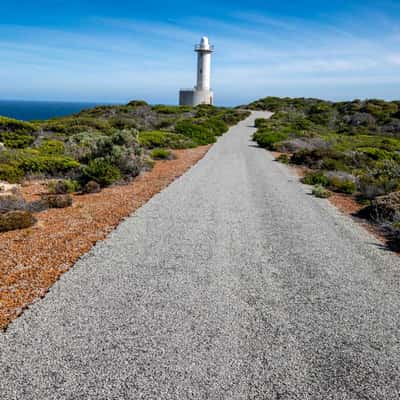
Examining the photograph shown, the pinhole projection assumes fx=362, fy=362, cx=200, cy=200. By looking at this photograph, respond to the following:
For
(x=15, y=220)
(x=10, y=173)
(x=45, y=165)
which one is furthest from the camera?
(x=45, y=165)

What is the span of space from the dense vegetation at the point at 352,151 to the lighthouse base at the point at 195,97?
53.5 ft

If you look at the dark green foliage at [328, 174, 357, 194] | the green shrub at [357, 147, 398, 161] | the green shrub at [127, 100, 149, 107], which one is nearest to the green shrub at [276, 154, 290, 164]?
the green shrub at [357, 147, 398, 161]

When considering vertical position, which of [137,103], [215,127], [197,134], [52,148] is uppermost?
[137,103]

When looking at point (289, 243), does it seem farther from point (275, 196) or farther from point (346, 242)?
point (275, 196)

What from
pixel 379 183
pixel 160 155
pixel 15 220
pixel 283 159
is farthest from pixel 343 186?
pixel 15 220

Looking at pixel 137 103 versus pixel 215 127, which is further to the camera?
pixel 137 103

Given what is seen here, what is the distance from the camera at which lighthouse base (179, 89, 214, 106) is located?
5847 centimetres

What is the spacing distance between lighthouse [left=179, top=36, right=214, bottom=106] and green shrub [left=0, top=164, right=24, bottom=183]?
4900 cm

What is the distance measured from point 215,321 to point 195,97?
57.2 metres

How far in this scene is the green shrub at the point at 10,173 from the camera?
37.9 feet

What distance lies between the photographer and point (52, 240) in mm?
6512

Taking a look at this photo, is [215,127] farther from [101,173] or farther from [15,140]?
[101,173]

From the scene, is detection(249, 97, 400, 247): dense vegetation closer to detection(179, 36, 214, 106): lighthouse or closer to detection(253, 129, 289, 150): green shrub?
detection(253, 129, 289, 150): green shrub

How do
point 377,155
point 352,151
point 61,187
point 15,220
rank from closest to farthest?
point 15,220 → point 61,187 → point 377,155 → point 352,151
